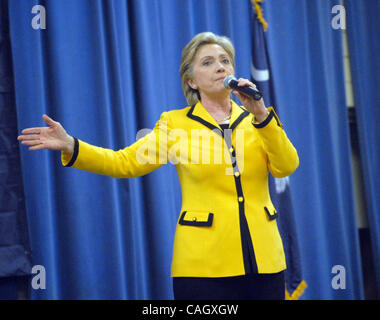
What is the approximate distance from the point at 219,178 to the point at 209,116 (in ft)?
0.76

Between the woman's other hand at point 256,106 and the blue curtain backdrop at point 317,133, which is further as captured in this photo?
the blue curtain backdrop at point 317,133

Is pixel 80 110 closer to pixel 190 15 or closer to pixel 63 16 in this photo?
pixel 63 16

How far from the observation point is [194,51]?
1564mm

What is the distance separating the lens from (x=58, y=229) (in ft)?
7.03

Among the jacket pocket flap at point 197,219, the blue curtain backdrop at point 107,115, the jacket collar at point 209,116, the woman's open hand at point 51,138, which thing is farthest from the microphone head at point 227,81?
the blue curtain backdrop at point 107,115

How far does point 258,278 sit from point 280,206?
1.36m

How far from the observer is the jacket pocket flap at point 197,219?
1.37 m

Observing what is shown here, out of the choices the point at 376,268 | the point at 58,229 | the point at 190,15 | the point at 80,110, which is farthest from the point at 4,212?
the point at 376,268

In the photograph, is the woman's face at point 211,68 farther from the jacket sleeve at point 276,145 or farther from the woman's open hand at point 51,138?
the woman's open hand at point 51,138

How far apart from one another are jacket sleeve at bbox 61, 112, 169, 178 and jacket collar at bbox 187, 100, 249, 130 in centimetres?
10

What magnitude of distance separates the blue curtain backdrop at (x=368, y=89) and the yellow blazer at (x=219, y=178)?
6.40 feet

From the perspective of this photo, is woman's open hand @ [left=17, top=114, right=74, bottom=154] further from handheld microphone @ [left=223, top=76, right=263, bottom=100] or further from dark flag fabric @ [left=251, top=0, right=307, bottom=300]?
dark flag fabric @ [left=251, top=0, right=307, bottom=300]

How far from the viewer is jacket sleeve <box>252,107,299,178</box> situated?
130cm

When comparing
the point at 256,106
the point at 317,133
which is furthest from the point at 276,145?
the point at 317,133
